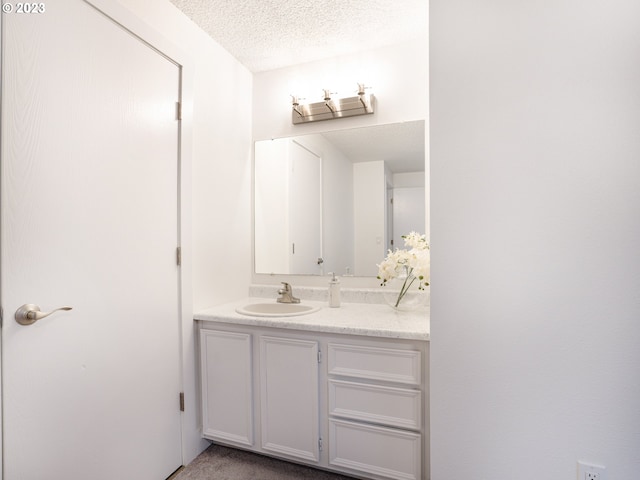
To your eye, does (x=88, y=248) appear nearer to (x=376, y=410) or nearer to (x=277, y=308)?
(x=277, y=308)

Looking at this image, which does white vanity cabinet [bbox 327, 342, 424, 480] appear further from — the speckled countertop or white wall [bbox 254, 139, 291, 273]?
white wall [bbox 254, 139, 291, 273]

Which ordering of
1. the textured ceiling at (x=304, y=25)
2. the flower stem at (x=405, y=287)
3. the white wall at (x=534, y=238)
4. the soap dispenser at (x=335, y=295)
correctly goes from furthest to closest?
the soap dispenser at (x=335, y=295), the flower stem at (x=405, y=287), the textured ceiling at (x=304, y=25), the white wall at (x=534, y=238)

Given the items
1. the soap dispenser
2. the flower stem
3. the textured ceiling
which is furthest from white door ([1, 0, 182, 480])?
the flower stem

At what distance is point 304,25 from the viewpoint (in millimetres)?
2027

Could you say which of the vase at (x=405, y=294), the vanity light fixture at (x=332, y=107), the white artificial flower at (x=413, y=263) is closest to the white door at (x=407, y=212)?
the white artificial flower at (x=413, y=263)

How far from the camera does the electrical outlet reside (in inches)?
41.8

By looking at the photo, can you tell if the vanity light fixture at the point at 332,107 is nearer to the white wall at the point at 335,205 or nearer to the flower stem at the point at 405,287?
the white wall at the point at 335,205

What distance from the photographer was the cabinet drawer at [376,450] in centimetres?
156

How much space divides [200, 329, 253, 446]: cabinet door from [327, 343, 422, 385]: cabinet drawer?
1.67ft

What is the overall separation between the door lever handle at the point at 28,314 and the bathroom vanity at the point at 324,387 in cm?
84

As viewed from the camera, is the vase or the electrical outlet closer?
the electrical outlet

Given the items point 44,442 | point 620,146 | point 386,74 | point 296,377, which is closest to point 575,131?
point 620,146

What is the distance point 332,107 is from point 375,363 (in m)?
1.65

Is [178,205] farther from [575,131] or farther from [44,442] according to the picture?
[575,131]
